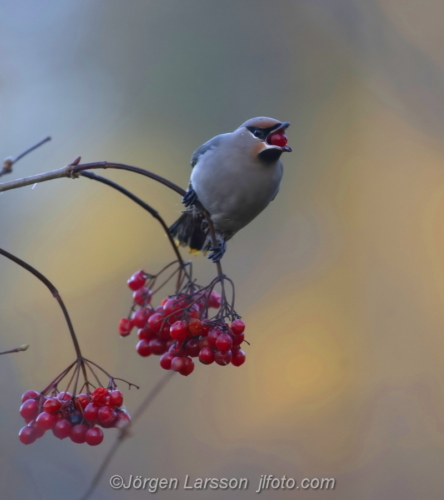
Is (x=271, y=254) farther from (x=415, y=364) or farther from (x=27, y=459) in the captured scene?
(x=27, y=459)

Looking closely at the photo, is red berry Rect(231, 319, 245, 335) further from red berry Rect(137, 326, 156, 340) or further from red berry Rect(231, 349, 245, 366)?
red berry Rect(137, 326, 156, 340)

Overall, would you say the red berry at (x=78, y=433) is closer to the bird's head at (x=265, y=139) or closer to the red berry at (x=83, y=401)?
the red berry at (x=83, y=401)

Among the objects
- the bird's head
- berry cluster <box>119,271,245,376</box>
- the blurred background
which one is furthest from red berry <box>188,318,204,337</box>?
the blurred background

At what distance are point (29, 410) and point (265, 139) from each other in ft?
3.32

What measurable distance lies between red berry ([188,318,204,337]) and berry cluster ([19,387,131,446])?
0.21m

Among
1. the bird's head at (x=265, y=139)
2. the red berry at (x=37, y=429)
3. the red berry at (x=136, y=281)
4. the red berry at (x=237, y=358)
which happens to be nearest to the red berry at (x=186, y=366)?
the red berry at (x=237, y=358)

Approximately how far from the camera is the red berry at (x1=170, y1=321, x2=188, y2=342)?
1311 millimetres

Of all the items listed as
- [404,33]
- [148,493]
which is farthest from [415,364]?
[404,33]

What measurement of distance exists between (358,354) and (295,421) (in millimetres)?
683

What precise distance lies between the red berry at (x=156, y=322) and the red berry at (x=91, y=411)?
0.93 feet

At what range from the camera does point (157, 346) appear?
61.8 inches

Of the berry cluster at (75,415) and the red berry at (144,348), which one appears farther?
the red berry at (144,348)

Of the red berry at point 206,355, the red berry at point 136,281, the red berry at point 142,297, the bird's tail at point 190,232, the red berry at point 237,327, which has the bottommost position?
the red berry at point 206,355

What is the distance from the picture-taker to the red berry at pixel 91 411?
1270mm
